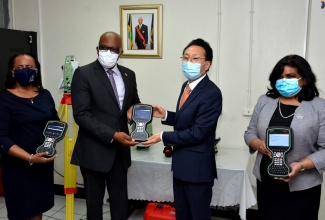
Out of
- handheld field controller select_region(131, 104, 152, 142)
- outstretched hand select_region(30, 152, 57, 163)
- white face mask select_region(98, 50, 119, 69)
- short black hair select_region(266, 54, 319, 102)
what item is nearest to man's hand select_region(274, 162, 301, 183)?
short black hair select_region(266, 54, 319, 102)

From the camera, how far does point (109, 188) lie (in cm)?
219

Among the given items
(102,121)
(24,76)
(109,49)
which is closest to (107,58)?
(109,49)

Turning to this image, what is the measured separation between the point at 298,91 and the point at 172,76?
160cm

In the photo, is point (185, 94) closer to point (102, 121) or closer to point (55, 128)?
point (102, 121)

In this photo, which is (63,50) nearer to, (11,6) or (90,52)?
(90,52)

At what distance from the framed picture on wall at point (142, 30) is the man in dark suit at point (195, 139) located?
1300mm

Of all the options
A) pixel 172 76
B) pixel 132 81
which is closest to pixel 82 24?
pixel 172 76

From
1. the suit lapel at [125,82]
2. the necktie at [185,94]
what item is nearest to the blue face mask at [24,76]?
the suit lapel at [125,82]

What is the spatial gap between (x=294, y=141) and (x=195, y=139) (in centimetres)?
53

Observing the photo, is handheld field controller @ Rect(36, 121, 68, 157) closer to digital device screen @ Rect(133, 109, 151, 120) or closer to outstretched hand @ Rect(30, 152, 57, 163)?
outstretched hand @ Rect(30, 152, 57, 163)

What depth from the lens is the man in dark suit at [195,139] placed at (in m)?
1.83

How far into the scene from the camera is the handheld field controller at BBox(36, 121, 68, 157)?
76.6 inches

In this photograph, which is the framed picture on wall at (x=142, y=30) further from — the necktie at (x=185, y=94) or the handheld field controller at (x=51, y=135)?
the handheld field controller at (x=51, y=135)

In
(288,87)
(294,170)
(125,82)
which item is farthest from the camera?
(125,82)
